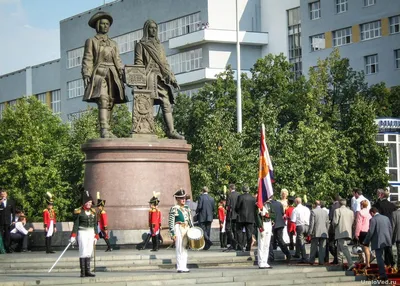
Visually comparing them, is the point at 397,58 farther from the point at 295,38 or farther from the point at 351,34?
the point at 295,38

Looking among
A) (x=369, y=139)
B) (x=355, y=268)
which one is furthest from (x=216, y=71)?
(x=355, y=268)

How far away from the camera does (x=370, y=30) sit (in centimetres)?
7875

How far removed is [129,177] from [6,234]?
4.19m

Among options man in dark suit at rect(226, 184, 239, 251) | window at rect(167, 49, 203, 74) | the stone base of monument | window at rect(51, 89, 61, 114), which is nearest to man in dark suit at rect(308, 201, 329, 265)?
man in dark suit at rect(226, 184, 239, 251)

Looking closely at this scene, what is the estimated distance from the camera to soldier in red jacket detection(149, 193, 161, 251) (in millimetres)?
27203

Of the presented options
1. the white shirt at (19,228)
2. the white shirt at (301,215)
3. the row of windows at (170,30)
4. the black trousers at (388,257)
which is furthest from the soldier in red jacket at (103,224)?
the row of windows at (170,30)

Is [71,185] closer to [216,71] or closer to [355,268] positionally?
[216,71]

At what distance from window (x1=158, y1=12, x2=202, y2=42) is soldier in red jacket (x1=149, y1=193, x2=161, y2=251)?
196 ft

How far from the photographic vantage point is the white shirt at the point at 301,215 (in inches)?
1067

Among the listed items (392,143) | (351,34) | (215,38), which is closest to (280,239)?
(392,143)

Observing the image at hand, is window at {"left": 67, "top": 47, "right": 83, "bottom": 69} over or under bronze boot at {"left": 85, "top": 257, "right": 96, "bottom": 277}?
over

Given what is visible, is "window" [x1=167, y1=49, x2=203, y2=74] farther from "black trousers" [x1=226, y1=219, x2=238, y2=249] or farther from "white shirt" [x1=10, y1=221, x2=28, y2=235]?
"black trousers" [x1=226, y1=219, x2=238, y2=249]

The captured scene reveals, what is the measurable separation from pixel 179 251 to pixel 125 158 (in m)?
6.24

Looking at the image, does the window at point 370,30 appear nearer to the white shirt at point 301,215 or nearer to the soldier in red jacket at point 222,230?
the soldier in red jacket at point 222,230
